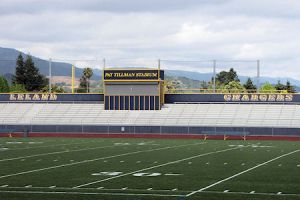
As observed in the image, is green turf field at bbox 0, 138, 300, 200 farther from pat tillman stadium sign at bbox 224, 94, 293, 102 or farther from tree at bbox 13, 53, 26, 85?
tree at bbox 13, 53, 26, 85

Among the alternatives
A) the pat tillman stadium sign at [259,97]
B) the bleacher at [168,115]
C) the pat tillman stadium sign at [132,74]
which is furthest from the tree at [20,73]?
the pat tillman stadium sign at [259,97]

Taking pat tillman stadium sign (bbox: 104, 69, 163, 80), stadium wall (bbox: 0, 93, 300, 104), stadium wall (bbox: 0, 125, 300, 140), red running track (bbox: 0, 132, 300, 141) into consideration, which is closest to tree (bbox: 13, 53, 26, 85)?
stadium wall (bbox: 0, 93, 300, 104)

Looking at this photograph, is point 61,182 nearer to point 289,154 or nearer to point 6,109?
point 289,154

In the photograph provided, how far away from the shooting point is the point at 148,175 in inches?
961

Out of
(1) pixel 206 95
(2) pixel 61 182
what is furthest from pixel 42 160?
(1) pixel 206 95

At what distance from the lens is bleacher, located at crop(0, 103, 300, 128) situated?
6153cm

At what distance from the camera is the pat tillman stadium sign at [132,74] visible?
67500 millimetres

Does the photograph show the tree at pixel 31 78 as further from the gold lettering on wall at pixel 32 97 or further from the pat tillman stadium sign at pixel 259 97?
the pat tillman stadium sign at pixel 259 97

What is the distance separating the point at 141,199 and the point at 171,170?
839 centimetres

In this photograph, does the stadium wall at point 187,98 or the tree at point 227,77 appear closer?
the stadium wall at point 187,98

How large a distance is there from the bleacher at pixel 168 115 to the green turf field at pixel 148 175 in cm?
2507

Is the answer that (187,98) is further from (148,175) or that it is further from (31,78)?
(31,78)

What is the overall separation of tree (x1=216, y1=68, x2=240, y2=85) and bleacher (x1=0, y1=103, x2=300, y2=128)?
109m

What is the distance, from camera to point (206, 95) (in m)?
67.8
